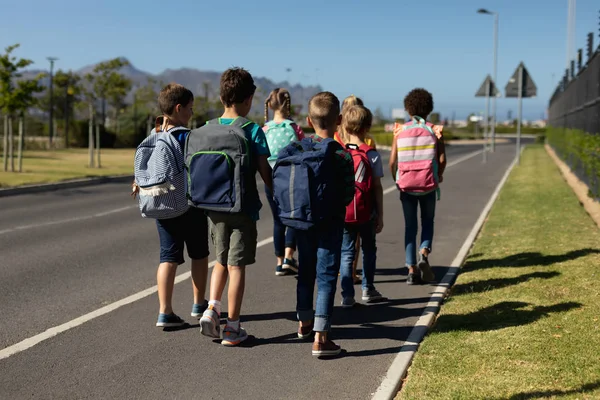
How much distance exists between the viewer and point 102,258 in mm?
8320

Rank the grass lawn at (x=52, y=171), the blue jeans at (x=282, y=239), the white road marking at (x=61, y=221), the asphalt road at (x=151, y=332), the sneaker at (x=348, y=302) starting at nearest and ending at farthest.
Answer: the asphalt road at (x=151, y=332) → the sneaker at (x=348, y=302) → the blue jeans at (x=282, y=239) → the white road marking at (x=61, y=221) → the grass lawn at (x=52, y=171)

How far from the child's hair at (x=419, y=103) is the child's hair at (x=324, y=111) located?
7.07ft

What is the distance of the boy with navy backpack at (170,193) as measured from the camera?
5.12 meters

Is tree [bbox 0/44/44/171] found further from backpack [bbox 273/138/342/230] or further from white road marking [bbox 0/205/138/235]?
backpack [bbox 273/138/342/230]

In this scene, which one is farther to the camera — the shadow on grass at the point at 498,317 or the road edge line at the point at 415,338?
the shadow on grass at the point at 498,317

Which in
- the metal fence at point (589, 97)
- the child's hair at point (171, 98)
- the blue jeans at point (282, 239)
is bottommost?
the blue jeans at point (282, 239)

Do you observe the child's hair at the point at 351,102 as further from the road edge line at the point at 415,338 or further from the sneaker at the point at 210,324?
the sneaker at the point at 210,324

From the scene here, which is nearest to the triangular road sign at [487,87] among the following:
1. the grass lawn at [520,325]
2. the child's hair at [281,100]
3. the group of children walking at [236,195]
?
the grass lawn at [520,325]

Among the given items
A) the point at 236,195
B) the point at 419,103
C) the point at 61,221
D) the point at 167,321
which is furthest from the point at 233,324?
the point at 61,221

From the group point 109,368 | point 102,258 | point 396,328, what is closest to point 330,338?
point 396,328

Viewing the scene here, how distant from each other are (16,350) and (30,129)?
4008 cm

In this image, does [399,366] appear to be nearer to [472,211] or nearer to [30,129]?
[472,211]

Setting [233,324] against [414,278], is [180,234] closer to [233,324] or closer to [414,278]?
[233,324]

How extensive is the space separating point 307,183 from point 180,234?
123 cm
